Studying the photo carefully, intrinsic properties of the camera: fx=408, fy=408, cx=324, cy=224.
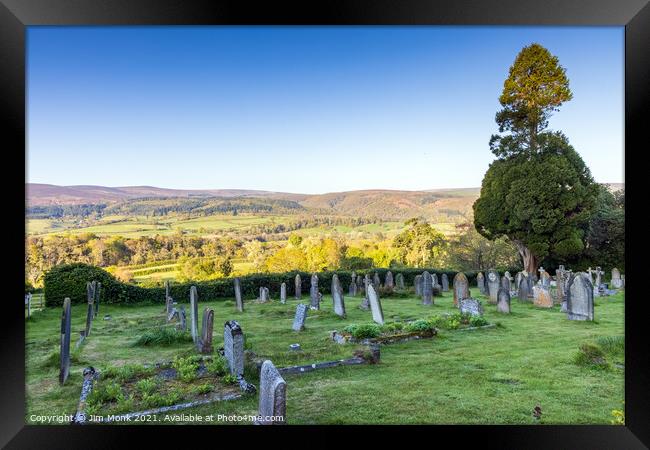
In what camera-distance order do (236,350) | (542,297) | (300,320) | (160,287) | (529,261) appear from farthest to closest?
(529,261) < (160,287) < (542,297) < (300,320) < (236,350)

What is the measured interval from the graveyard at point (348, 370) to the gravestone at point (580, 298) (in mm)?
74

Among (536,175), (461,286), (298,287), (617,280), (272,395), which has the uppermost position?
(536,175)

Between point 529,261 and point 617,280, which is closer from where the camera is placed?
point 617,280

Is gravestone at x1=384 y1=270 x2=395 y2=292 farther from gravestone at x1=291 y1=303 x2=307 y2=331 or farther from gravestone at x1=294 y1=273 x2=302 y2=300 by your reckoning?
gravestone at x1=291 y1=303 x2=307 y2=331

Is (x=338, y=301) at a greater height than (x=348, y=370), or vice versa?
(x=338, y=301)

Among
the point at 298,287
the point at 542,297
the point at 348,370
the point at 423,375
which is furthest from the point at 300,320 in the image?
the point at 542,297

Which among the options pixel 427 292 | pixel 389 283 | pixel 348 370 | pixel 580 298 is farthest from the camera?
pixel 389 283

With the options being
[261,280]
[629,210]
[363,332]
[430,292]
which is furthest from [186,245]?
[629,210]

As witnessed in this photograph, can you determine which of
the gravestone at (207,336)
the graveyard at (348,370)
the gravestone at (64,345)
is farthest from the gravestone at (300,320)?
the gravestone at (64,345)

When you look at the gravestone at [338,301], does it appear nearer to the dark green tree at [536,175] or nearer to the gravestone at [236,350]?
the gravestone at [236,350]

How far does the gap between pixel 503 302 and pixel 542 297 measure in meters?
1.70

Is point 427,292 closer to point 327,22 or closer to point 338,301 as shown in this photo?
point 338,301

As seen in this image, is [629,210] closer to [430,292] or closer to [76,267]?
[430,292]

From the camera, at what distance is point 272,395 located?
11.2ft
